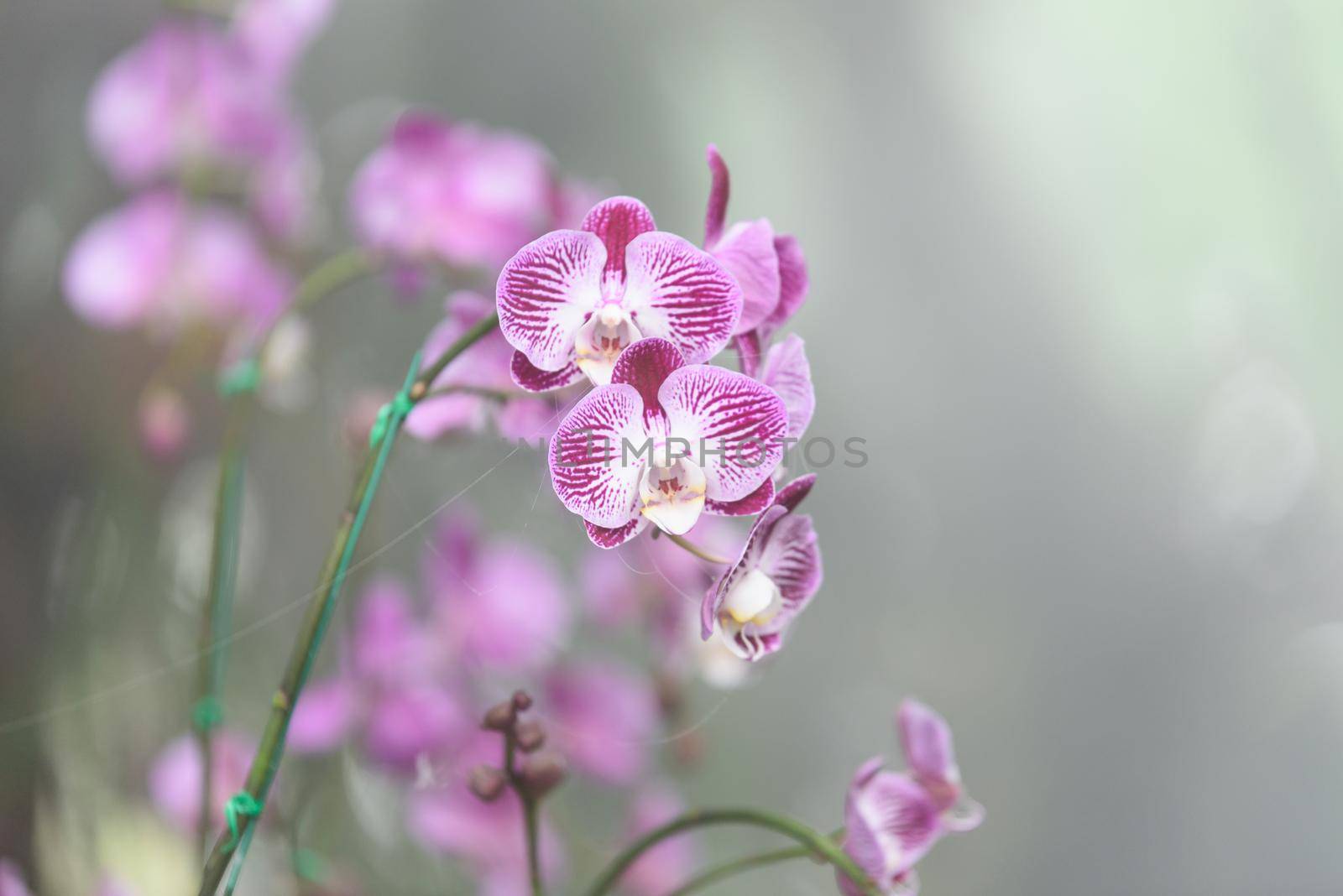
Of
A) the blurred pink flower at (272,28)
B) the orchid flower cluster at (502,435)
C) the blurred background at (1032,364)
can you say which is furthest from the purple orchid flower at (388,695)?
the blurred pink flower at (272,28)

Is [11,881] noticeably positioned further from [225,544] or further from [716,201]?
[716,201]

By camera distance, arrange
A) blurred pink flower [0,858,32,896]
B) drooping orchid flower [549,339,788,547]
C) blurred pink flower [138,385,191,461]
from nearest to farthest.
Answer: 1. drooping orchid flower [549,339,788,547]
2. blurred pink flower [0,858,32,896]
3. blurred pink flower [138,385,191,461]

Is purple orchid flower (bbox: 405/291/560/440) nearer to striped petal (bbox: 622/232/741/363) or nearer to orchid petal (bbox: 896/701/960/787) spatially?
striped petal (bbox: 622/232/741/363)

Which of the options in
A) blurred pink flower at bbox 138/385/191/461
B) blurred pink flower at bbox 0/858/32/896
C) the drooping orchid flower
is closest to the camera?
the drooping orchid flower

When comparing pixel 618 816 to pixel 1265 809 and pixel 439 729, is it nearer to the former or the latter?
pixel 439 729

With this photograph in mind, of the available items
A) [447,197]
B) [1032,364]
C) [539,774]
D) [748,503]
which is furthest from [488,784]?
[1032,364]

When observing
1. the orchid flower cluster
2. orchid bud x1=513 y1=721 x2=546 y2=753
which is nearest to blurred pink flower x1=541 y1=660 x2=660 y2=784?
the orchid flower cluster
